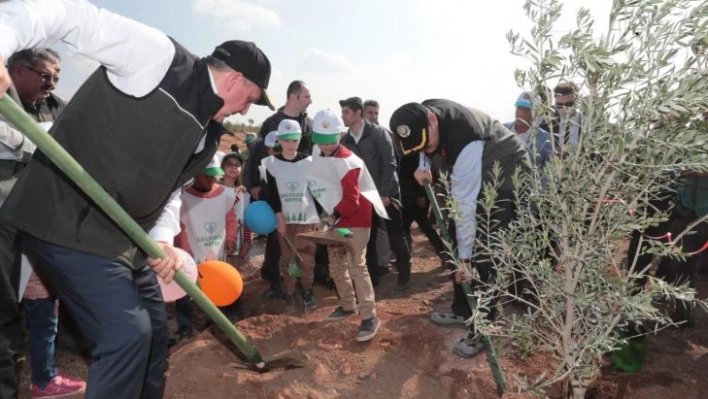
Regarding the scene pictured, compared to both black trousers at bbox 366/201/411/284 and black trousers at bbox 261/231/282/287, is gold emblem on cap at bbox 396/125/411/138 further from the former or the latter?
black trousers at bbox 261/231/282/287

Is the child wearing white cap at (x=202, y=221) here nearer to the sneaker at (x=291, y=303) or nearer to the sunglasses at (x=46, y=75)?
the sneaker at (x=291, y=303)

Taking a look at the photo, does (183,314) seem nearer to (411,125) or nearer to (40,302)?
(40,302)

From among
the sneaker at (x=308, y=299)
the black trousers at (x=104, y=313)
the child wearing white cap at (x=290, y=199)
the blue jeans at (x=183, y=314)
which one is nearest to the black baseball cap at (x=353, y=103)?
the child wearing white cap at (x=290, y=199)

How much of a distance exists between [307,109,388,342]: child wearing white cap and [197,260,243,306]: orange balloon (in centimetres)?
155

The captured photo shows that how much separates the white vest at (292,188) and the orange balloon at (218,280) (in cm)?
221

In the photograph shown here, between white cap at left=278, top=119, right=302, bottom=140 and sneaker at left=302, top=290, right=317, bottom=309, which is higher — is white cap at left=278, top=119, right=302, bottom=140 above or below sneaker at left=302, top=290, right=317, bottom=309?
above

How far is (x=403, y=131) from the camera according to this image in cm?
387

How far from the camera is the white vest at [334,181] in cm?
495

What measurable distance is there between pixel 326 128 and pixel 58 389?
3223mm

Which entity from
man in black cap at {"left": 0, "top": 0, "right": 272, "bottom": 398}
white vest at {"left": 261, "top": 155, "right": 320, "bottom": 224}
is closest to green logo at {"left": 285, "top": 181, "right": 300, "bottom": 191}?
white vest at {"left": 261, "top": 155, "right": 320, "bottom": 224}

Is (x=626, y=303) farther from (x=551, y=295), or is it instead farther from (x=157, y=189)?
(x=157, y=189)

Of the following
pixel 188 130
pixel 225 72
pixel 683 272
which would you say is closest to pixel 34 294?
pixel 188 130

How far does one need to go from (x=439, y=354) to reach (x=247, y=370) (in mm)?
1727

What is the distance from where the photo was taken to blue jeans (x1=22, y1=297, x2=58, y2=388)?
3633mm
